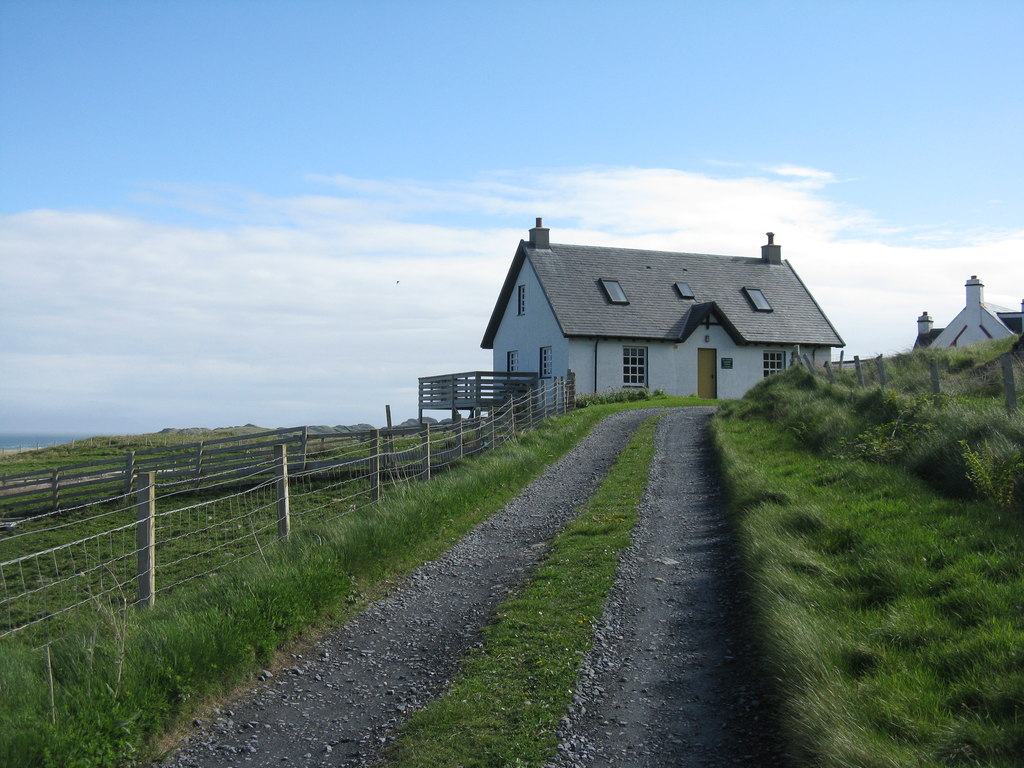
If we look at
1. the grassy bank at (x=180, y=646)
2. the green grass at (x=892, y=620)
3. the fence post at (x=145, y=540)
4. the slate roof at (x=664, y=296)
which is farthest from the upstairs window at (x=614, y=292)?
the fence post at (x=145, y=540)

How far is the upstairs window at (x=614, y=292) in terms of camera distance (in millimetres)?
33875

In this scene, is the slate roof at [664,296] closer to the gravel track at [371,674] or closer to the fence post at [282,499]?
the fence post at [282,499]

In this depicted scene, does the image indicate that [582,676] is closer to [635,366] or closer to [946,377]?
[946,377]

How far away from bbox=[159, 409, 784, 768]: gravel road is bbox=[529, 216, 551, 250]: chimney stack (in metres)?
26.1

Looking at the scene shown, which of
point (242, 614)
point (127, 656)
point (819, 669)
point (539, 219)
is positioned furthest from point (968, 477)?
point (539, 219)

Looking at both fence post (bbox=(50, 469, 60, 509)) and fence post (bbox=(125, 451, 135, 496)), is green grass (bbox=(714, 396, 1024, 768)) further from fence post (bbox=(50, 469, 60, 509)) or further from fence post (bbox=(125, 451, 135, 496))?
fence post (bbox=(50, 469, 60, 509))

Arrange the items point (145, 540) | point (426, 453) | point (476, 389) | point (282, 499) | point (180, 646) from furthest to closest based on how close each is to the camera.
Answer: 1. point (476, 389)
2. point (426, 453)
3. point (282, 499)
4. point (145, 540)
5. point (180, 646)

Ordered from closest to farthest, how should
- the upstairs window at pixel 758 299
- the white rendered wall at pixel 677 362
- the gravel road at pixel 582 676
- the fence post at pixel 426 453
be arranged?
the gravel road at pixel 582 676, the fence post at pixel 426 453, the white rendered wall at pixel 677 362, the upstairs window at pixel 758 299

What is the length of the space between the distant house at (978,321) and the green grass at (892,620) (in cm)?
3995

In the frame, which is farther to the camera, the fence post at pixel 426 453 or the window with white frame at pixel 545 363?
the window with white frame at pixel 545 363

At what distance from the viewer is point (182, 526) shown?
634 inches

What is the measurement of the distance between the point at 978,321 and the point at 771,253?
1453 centimetres

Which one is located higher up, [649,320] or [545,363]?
[649,320]

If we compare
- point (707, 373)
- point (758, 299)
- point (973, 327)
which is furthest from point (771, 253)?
point (973, 327)
